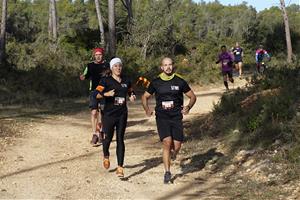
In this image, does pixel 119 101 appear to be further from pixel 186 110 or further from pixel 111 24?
pixel 111 24

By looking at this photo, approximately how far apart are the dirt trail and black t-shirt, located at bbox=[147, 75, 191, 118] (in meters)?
1.06

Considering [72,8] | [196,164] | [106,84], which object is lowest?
[196,164]

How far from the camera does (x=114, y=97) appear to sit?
7.92m

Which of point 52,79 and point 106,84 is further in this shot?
point 52,79

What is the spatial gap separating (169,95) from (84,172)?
2.08 metres

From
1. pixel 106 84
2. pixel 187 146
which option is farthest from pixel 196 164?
pixel 106 84

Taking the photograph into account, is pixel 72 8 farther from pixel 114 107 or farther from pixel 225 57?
pixel 114 107

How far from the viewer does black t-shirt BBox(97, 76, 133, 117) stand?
791 centimetres

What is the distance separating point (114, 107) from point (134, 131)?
5044mm

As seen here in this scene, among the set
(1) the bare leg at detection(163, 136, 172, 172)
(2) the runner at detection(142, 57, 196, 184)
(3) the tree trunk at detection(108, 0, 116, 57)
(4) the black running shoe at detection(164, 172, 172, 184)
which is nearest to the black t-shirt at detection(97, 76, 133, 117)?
(2) the runner at detection(142, 57, 196, 184)

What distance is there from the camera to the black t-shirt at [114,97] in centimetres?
791

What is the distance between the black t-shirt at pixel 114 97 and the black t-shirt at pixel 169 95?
572mm

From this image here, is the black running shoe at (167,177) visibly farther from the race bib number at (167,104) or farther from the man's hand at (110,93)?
the man's hand at (110,93)

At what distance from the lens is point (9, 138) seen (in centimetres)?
1176
